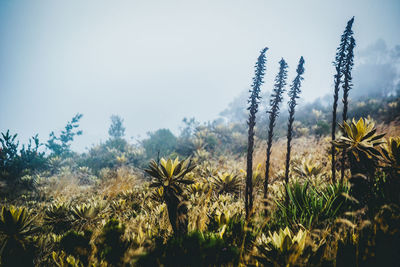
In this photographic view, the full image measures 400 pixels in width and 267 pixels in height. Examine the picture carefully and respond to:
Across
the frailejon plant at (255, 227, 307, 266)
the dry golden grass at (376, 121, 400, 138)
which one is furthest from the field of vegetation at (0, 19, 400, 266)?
the dry golden grass at (376, 121, 400, 138)

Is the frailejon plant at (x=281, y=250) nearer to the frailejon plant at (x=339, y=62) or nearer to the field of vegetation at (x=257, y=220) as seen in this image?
the field of vegetation at (x=257, y=220)

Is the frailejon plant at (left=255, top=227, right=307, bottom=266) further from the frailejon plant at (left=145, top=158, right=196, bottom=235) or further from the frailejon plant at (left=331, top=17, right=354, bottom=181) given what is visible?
the frailejon plant at (left=331, top=17, right=354, bottom=181)

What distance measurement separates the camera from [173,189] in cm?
213

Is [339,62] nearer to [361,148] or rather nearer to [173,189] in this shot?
[361,148]

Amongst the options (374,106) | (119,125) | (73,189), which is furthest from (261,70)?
(119,125)

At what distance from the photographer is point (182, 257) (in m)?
1.41

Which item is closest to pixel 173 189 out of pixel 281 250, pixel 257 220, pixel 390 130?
pixel 257 220

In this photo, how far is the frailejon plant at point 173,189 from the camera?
185 centimetres

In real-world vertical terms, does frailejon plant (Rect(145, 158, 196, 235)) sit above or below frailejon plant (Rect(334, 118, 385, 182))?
below

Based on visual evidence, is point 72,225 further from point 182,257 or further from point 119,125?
point 119,125

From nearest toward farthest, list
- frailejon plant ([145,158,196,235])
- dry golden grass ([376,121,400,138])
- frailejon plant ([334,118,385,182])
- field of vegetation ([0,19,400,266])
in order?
1. field of vegetation ([0,19,400,266])
2. frailejon plant ([145,158,196,235])
3. frailejon plant ([334,118,385,182])
4. dry golden grass ([376,121,400,138])

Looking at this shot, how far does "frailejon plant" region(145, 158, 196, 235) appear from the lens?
1850mm

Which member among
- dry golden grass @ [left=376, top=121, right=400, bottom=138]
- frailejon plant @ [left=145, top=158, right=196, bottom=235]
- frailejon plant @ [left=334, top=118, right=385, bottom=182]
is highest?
dry golden grass @ [left=376, top=121, right=400, bottom=138]

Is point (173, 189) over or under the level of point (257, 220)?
over
